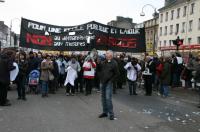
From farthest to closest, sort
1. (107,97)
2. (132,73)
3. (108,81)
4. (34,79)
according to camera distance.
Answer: (132,73), (34,79), (108,81), (107,97)

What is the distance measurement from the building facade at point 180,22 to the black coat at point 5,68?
50.8 meters

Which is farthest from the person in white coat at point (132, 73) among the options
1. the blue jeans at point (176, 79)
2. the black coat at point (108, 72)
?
the black coat at point (108, 72)

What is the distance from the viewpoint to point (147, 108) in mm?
13852

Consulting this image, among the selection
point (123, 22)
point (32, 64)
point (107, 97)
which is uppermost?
point (123, 22)

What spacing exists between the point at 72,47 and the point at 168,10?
6756 cm

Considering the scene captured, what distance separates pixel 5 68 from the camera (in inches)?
535

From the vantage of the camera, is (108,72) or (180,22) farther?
(180,22)

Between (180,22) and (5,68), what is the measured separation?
66.6 meters

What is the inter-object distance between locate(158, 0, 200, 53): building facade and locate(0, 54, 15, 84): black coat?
1998 inches

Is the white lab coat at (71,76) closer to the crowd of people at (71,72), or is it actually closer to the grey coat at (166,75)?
the crowd of people at (71,72)

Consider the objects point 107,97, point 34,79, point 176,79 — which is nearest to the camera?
point 107,97

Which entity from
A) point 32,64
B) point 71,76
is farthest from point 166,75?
point 32,64

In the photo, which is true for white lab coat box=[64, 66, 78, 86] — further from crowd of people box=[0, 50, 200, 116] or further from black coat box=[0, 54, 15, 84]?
black coat box=[0, 54, 15, 84]

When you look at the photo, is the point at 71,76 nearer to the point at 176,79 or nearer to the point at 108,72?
the point at 108,72
